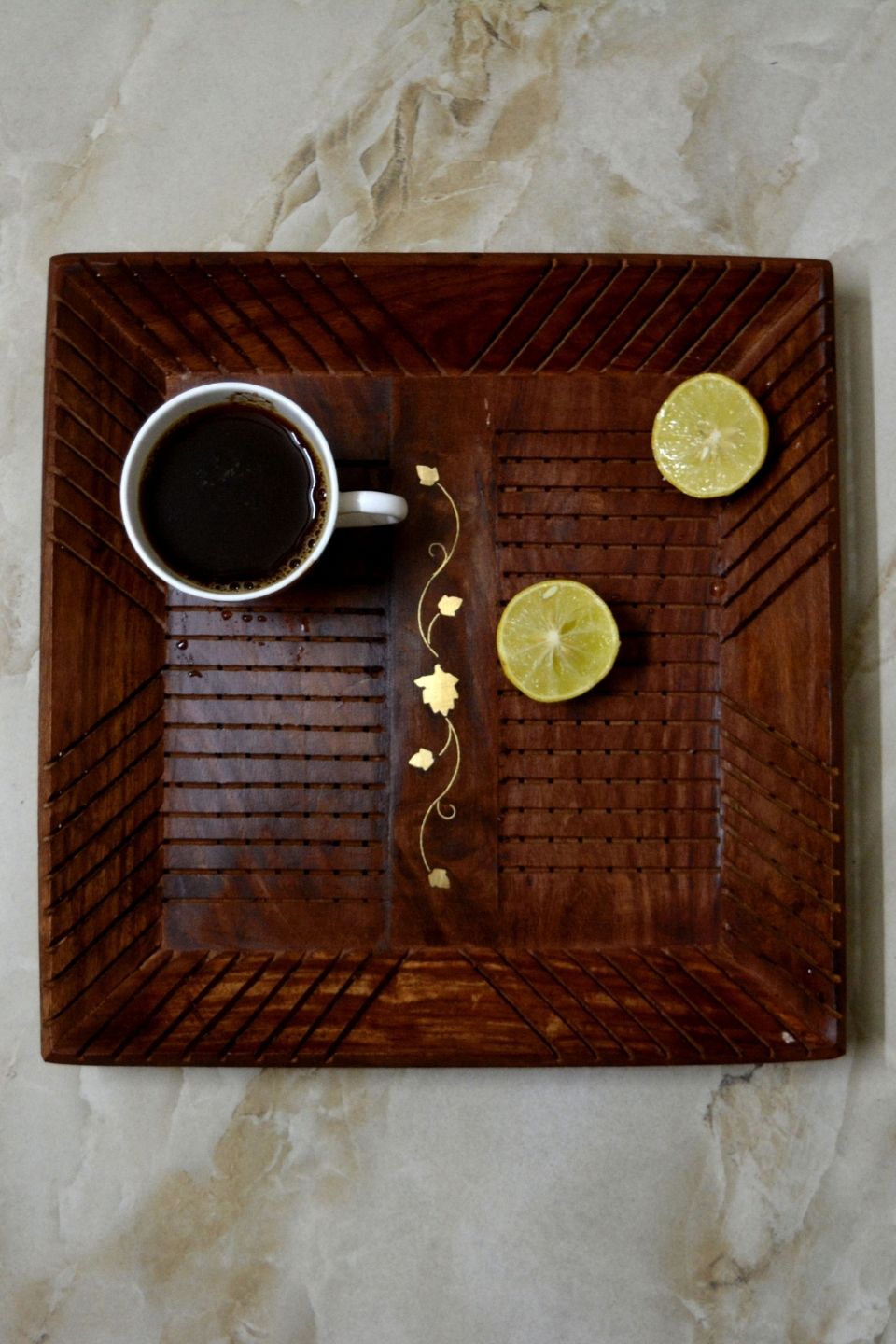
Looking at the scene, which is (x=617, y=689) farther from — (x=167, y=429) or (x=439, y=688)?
(x=167, y=429)

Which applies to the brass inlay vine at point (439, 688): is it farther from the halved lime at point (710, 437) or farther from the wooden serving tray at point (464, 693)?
the halved lime at point (710, 437)

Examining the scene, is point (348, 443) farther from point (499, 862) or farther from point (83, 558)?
point (499, 862)

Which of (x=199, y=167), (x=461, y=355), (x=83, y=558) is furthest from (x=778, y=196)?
(x=83, y=558)

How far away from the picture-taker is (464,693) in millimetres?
607

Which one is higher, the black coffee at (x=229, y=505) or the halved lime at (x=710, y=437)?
the halved lime at (x=710, y=437)

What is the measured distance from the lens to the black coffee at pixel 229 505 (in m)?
0.56

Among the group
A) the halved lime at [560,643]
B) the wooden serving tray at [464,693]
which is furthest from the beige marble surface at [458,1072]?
the halved lime at [560,643]

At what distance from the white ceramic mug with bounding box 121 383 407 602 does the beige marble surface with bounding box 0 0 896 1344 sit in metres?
0.16

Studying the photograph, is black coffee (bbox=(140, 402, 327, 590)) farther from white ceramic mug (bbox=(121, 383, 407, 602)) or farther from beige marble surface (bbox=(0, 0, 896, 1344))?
beige marble surface (bbox=(0, 0, 896, 1344))

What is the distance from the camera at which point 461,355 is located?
606 mm

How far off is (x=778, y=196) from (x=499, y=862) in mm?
504

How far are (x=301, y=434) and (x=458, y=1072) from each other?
1.44 ft

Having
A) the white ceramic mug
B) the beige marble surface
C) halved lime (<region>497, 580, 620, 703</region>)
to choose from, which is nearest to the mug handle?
the white ceramic mug

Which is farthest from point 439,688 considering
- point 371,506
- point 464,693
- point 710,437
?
point 710,437
